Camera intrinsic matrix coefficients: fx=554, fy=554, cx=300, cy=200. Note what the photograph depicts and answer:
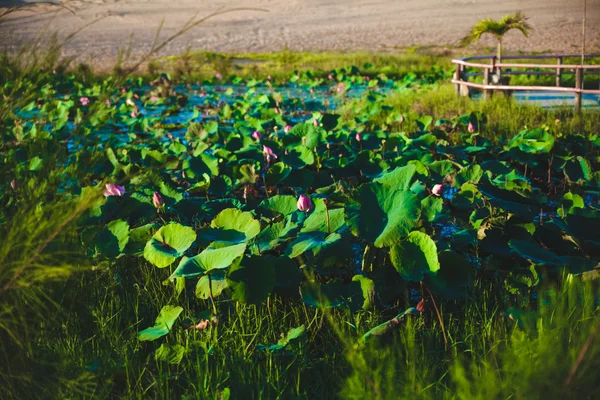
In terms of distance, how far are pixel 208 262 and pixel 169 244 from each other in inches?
9.7

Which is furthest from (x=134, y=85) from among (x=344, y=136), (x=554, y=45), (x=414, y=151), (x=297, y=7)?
(x=297, y=7)

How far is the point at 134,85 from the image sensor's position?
909cm

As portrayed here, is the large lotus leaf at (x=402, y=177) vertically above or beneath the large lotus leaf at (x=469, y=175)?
above

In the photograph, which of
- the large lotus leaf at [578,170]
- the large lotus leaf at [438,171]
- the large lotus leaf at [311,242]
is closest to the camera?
the large lotus leaf at [311,242]

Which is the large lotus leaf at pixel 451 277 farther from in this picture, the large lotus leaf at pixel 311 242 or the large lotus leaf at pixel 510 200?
the large lotus leaf at pixel 510 200

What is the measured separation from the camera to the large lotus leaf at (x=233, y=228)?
5.71 ft

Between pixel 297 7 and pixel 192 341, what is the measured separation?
62.7m

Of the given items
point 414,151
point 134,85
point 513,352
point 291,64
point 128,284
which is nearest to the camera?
point 513,352

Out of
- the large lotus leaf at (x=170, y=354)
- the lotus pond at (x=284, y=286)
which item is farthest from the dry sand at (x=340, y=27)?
the large lotus leaf at (x=170, y=354)

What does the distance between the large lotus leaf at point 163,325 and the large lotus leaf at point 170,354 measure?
2.4 inches

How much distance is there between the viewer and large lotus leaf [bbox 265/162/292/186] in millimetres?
2641

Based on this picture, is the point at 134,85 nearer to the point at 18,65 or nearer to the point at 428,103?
the point at 428,103

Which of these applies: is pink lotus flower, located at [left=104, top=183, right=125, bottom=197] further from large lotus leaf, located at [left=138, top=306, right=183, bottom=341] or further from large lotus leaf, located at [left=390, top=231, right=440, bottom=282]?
large lotus leaf, located at [left=390, top=231, right=440, bottom=282]

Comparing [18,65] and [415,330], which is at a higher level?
[18,65]
